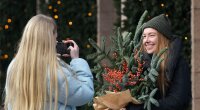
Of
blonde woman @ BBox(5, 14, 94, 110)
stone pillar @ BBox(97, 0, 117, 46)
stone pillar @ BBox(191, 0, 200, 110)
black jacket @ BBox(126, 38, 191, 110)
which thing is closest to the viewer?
blonde woman @ BBox(5, 14, 94, 110)

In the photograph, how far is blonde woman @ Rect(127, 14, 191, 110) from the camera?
495 cm

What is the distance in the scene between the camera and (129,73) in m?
5.09

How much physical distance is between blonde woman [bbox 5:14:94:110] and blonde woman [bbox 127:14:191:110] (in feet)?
2.44

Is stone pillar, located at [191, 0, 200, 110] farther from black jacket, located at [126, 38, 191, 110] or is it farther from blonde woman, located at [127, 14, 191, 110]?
black jacket, located at [126, 38, 191, 110]

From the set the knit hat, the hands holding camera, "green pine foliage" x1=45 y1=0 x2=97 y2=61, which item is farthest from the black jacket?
"green pine foliage" x1=45 y1=0 x2=97 y2=61

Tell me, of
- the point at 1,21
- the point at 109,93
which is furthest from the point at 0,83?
the point at 109,93

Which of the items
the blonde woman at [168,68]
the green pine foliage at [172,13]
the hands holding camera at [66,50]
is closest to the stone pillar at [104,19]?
the green pine foliage at [172,13]

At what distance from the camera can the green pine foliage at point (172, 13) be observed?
27.1 ft

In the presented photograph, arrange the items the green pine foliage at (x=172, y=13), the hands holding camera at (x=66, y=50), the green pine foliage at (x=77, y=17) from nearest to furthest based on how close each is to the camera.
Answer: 1. the hands holding camera at (x=66, y=50)
2. the green pine foliage at (x=172, y=13)
3. the green pine foliage at (x=77, y=17)

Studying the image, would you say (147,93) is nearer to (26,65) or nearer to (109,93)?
(109,93)

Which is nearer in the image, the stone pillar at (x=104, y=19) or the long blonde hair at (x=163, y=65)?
the long blonde hair at (x=163, y=65)

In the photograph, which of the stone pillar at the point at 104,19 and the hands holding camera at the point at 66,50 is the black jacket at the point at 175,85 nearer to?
the hands holding camera at the point at 66,50

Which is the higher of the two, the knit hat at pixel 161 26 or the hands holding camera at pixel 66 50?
the knit hat at pixel 161 26

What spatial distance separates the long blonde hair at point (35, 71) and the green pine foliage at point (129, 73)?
0.87 metres
